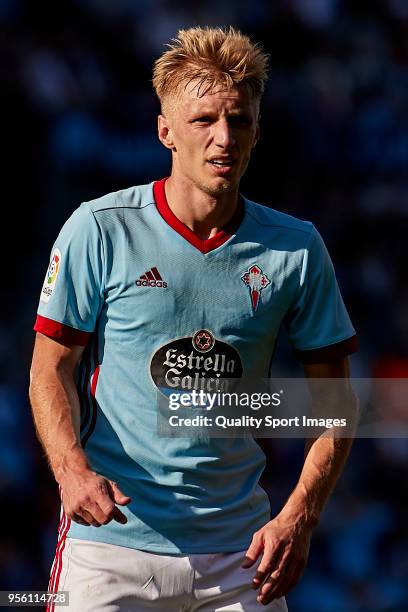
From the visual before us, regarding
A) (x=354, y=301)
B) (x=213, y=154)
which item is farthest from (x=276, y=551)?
(x=354, y=301)

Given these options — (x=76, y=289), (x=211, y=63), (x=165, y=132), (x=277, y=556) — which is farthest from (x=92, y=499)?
(x=211, y=63)

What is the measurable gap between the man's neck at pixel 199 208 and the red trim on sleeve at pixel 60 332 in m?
0.50

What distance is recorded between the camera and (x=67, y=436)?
3.25 m

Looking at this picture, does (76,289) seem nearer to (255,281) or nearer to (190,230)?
(190,230)

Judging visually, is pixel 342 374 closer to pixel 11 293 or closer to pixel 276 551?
pixel 276 551

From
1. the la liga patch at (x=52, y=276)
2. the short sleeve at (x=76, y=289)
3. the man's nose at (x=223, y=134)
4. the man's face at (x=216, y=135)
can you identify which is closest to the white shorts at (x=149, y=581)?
the short sleeve at (x=76, y=289)

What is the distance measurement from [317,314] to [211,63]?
0.86m

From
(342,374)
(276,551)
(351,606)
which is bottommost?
(351,606)

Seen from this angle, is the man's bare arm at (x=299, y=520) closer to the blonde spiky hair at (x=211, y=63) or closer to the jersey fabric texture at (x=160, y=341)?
the jersey fabric texture at (x=160, y=341)

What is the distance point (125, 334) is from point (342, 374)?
2.38 feet

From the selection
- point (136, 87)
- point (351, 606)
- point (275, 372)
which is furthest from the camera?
point (136, 87)

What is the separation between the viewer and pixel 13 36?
28.1ft

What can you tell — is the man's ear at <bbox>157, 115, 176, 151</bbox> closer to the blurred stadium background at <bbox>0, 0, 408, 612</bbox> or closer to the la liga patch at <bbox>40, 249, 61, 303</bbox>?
the la liga patch at <bbox>40, 249, 61, 303</bbox>

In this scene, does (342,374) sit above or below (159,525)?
above
